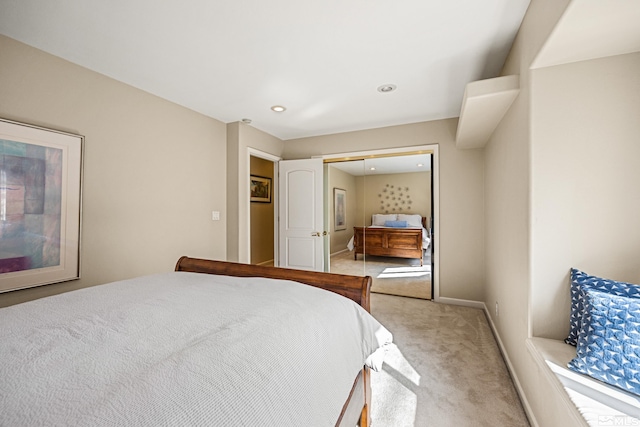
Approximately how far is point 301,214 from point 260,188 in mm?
1804

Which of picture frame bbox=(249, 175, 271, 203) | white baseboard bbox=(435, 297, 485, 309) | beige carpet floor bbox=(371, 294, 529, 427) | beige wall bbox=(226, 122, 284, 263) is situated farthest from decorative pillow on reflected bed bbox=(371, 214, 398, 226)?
picture frame bbox=(249, 175, 271, 203)

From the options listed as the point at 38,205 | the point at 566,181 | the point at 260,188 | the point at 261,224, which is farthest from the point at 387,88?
the point at 261,224

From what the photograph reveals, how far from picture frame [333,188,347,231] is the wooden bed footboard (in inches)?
105

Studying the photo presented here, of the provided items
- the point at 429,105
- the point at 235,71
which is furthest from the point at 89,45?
the point at 429,105

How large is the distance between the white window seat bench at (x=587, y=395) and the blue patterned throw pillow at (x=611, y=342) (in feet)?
0.12

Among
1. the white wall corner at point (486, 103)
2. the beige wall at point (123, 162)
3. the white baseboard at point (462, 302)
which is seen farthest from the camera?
the white baseboard at point (462, 302)

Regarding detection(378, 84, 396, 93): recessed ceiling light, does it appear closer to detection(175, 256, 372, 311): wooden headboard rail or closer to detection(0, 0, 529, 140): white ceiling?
detection(0, 0, 529, 140): white ceiling

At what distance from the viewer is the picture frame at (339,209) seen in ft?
15.0

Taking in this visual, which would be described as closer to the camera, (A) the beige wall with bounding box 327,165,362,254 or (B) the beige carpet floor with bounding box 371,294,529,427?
(B) the beige carpet floor with bounding box 371,294,529,427

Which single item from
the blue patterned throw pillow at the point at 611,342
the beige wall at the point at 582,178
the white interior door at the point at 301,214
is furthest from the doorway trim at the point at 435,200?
the blue patterned throw pillow at the point at 611,342

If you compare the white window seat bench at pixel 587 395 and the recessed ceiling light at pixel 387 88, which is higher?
the recessed ceiling light at pixel 387 88

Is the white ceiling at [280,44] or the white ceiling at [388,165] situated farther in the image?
the white ceiling at [388,165]

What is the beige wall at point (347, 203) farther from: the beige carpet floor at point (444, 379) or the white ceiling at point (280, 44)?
the beige carpet floor at point (444, 379)

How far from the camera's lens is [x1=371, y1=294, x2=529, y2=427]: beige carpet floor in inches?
65.2
